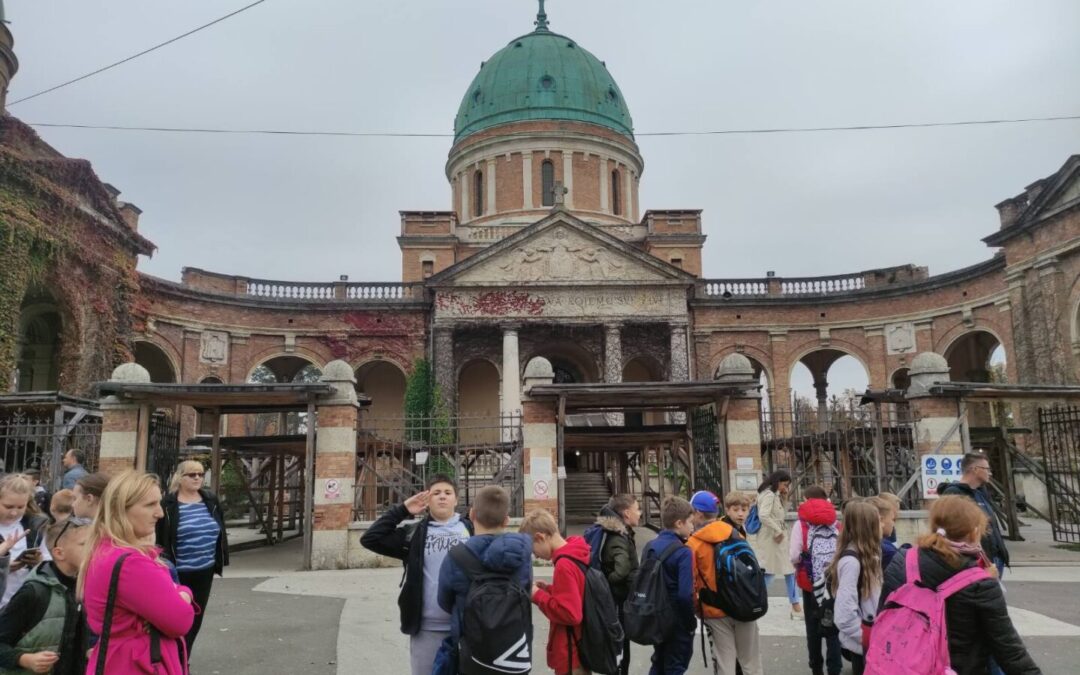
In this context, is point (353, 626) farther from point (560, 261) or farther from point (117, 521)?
point (560, 261)

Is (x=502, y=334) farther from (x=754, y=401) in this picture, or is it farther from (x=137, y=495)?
(x=137, y=495)

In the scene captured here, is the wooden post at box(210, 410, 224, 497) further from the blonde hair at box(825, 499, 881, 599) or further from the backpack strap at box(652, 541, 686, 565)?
the blonde hair at box(825, 499, 881, 599)

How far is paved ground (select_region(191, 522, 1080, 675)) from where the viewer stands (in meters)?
6.76

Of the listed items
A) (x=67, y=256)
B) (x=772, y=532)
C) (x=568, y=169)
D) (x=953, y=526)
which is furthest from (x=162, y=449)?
(x=568, y=169)

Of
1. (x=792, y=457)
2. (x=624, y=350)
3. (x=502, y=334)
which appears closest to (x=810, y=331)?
(x=624, y=350)

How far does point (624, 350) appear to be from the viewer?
100 feet

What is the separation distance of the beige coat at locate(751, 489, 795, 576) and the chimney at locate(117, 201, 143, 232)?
22.0 metres

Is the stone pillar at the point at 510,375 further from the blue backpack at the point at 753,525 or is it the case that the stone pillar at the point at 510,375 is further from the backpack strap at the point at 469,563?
the backpack strap at the point at 469,563

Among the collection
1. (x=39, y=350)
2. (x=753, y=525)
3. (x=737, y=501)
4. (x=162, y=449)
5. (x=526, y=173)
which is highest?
(x=526, y=173)

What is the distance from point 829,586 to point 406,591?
2.85 metres

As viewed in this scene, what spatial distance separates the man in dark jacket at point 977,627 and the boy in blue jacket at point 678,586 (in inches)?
64.9

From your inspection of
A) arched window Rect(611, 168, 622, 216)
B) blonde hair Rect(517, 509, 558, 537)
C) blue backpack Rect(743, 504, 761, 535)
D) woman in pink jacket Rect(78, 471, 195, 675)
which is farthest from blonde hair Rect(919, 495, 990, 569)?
arched window Rect(611, 168, 622, 216)

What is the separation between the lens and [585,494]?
2211 cm

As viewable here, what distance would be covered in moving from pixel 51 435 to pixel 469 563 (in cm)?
1330
